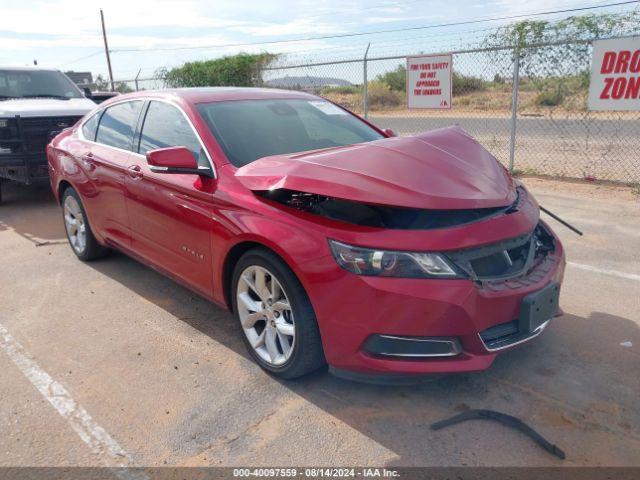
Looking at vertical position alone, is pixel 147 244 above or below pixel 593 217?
above

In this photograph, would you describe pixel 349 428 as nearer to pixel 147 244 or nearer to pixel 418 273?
pixel 418 273

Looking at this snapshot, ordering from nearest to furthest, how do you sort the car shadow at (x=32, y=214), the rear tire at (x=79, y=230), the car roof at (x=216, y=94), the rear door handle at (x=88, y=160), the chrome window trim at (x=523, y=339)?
1. the chrome window trim at (x=523, y=339)
2. the car roof at (x=216, y=94)
3. the rear door handle at (x=88, y=160)
4. the rear tire at (x=79, y=230)
5. the car shadow at (x=32, y=214)

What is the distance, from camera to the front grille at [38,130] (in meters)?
7.59

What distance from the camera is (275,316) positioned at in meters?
3.19

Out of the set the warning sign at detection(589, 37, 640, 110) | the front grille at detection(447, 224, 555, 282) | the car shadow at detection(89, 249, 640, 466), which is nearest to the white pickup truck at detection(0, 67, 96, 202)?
the car shadow at detection(89, 249, 640, 466)

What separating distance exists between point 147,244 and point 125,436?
5.71ft

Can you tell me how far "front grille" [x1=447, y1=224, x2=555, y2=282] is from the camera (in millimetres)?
2736

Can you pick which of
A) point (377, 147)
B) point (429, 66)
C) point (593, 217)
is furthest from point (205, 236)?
point (429, 66)

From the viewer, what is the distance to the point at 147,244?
4230 millimetres

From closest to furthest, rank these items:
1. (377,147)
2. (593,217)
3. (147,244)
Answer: (377,147)
(147,244)
(593,217)

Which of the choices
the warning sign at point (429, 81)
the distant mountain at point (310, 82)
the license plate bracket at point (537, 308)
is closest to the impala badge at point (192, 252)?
the license plate bracket at point (537, 308)

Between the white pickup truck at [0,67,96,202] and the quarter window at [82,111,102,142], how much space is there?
108 inches

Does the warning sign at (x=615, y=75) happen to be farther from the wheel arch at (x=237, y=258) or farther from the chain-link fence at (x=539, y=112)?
the wheel arch at (x=237, y=258)

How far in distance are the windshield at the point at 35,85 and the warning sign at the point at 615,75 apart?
8063mm
